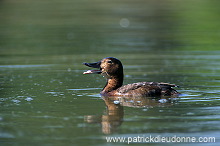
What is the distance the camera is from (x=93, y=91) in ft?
35.9

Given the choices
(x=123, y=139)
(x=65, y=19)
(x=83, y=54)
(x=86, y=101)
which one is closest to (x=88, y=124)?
(x=123, y=139)

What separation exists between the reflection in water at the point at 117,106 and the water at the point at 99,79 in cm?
2

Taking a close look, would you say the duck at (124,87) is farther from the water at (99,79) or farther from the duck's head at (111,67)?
the water at (99,79)

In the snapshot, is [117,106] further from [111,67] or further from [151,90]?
[111,67]

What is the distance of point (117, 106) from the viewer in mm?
9414

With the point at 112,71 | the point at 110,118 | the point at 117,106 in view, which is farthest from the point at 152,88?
the point at 110,118

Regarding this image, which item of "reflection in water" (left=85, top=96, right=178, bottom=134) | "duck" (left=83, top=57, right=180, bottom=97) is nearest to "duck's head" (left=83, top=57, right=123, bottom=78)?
"duck" (left=83, top=57, right=180, bottom=97)

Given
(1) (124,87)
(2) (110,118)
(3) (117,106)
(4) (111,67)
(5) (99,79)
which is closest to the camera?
(2) (110,118)

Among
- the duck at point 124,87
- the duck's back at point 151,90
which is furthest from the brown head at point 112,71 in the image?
the duck's back at point 151,90

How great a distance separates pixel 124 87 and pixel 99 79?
2.45 m

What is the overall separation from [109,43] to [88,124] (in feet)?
39.2

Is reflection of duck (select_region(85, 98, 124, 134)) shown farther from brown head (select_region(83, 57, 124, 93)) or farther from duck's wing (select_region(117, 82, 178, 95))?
brown head (select_region(83, 57, 124, 93))

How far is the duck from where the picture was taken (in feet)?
33.2

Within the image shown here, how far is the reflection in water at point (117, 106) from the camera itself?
7.92m
